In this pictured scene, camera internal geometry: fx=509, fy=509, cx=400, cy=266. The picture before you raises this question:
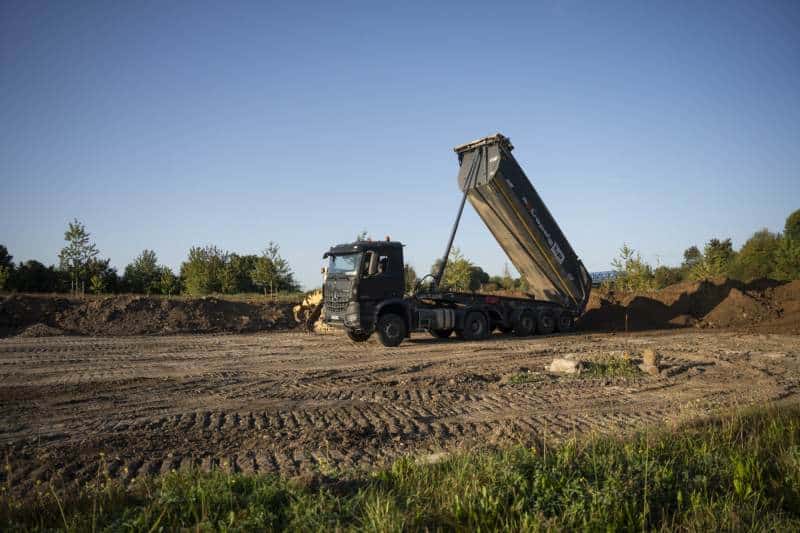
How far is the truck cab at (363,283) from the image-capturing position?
1317 centimetres

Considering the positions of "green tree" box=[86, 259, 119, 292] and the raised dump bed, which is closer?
the raised dump bed

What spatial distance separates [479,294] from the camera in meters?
15.9

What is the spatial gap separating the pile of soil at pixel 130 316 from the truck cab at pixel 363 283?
742 centimetres

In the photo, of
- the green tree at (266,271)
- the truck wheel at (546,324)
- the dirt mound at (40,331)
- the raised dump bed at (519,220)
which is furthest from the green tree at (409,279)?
the green tree at (266,271)

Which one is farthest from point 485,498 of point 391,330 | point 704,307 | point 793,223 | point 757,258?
point 793,223

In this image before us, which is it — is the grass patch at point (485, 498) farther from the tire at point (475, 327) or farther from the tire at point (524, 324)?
the tire at point (524, 324)

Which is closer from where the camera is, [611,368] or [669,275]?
[611,368]

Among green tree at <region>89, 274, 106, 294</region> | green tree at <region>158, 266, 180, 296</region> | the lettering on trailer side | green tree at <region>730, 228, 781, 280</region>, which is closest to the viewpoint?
the lettering on trailer side

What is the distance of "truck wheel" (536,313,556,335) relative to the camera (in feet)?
55.6

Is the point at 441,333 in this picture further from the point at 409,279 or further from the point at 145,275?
the point at 145,275

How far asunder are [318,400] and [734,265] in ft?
140

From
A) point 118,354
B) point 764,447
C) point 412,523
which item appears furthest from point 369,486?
point 118,354

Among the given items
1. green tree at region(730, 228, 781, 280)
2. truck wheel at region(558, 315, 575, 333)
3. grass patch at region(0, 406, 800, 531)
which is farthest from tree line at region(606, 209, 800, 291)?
grass patch at region(0, 406, 800, 531)

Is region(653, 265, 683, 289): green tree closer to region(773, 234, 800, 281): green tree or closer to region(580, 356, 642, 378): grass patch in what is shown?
region(773, 234, 800, 281): green tree
